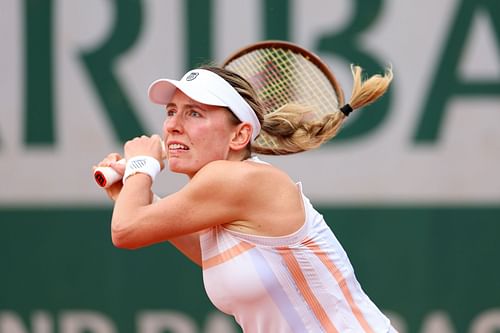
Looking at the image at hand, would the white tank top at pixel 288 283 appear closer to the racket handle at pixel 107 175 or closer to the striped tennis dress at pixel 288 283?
the striped tennis dress at pixel 288 283

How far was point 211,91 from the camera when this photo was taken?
3.00 metres

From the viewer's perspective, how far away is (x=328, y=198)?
5402 millimetres

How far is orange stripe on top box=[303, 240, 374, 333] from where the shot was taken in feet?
9.74

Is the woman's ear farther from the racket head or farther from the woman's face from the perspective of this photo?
the racket head

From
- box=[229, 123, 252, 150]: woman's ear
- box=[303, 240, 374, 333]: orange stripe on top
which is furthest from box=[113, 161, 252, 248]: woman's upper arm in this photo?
box=[303, 240, 374, 333]: orange stripe on top

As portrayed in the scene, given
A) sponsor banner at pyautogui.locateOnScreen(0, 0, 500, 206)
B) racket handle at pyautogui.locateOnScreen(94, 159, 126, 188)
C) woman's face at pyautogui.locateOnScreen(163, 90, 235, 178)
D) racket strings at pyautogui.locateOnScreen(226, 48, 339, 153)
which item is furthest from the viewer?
sponsor banner at pyautogui.locateOnScreen(0, 0, 500, 206)

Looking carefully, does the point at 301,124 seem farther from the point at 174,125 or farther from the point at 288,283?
the point at 288,283

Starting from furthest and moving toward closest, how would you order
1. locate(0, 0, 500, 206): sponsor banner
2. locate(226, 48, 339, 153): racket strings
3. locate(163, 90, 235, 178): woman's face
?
locate(0, 0, 500, 206): sponsor banner → locate(226, 48, 339, 153): racket strings → locate(163, 90, 235, 178): woman's face

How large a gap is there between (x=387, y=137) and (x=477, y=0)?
0.80m

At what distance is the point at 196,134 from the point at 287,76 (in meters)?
0.73

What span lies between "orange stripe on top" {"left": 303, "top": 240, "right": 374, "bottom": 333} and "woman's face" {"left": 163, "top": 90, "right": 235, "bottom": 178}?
14.6 inches

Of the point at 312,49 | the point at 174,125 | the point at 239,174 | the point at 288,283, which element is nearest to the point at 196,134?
the point at 174,125

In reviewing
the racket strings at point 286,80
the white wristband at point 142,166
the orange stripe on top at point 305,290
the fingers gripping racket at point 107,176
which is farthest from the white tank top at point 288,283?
the racket strings at point 286,80

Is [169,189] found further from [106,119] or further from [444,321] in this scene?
[444,321]
